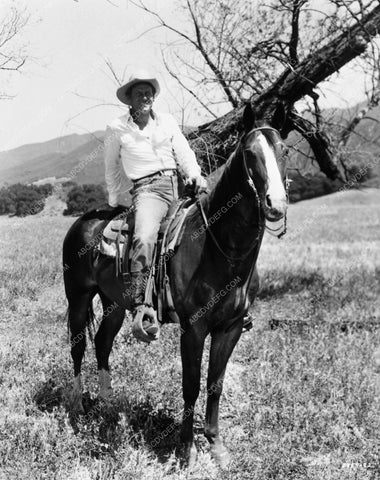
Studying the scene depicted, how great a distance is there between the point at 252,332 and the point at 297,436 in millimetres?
3364

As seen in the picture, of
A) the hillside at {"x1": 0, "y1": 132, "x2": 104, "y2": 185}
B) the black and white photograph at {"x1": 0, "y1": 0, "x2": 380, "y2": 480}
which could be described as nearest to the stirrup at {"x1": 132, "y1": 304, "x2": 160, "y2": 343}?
the black and white photograph at {"x1": 0, "y1": 0, "x2": 380, "y2": 480}

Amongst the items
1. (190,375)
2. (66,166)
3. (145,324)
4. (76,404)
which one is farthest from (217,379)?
(66,166)

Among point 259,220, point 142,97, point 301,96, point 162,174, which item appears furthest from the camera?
point 301,96

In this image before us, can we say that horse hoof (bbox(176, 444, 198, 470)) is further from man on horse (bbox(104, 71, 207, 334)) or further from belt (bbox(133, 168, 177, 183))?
belt (bbox(133, 168, 177, 183))

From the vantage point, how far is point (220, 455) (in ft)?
14.5

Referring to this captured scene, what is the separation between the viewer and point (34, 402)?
510cm

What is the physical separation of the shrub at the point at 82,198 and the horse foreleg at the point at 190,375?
3396cm

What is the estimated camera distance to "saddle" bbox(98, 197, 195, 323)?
4410 millimetres

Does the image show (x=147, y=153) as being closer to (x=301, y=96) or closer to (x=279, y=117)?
(x=279, y=117)

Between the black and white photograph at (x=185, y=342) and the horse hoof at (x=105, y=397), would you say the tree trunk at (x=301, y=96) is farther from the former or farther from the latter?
the horse hoof at (x=105, y=397)

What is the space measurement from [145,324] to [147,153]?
66.8 inches

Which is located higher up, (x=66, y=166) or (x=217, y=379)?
(x=66, y=166)

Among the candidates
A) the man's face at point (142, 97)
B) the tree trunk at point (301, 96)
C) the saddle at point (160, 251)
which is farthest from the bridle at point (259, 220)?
the tree trunk at point (301, 96)

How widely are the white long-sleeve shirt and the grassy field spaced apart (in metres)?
2.46
